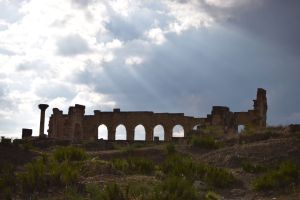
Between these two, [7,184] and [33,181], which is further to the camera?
[7,184]

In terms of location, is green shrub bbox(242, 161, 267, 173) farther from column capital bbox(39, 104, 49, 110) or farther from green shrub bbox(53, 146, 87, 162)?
column capital bbox(39, 104, 49, 110)

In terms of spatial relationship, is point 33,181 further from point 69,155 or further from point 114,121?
point 114,121

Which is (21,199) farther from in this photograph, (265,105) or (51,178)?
(265,105)

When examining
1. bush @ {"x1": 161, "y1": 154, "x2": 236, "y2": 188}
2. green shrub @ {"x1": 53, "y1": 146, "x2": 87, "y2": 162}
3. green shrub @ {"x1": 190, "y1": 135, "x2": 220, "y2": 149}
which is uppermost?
green shrub @ {"x1": 190, "y1": 135, "x2": 220, "y2": 149}

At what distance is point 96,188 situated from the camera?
1072 cm

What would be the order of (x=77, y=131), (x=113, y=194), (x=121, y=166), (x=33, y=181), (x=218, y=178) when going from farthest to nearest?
(x=77, y=131) < (x=121, y=166) < (x=218, y=178) < (x=33, y=181) < (x=113, y=194)

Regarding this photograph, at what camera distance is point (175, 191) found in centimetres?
1023

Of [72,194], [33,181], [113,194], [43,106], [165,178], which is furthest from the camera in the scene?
[43,106]

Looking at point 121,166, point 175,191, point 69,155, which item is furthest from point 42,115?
point 175,191

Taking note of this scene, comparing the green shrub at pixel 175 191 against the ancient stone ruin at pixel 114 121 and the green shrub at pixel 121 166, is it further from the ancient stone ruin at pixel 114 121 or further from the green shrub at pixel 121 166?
the ancient stone ruin at pixel 114 121

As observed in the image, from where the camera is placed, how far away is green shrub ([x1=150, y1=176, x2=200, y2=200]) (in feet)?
31.9

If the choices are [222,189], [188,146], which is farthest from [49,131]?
[222,189]

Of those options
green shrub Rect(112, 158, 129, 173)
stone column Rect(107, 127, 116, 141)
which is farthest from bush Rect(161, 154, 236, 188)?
stone column Rect(107, 127, 116, 141)

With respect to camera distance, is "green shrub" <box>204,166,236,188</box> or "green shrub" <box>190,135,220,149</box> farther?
"green shrub" <box>190,135,220,149</box>
